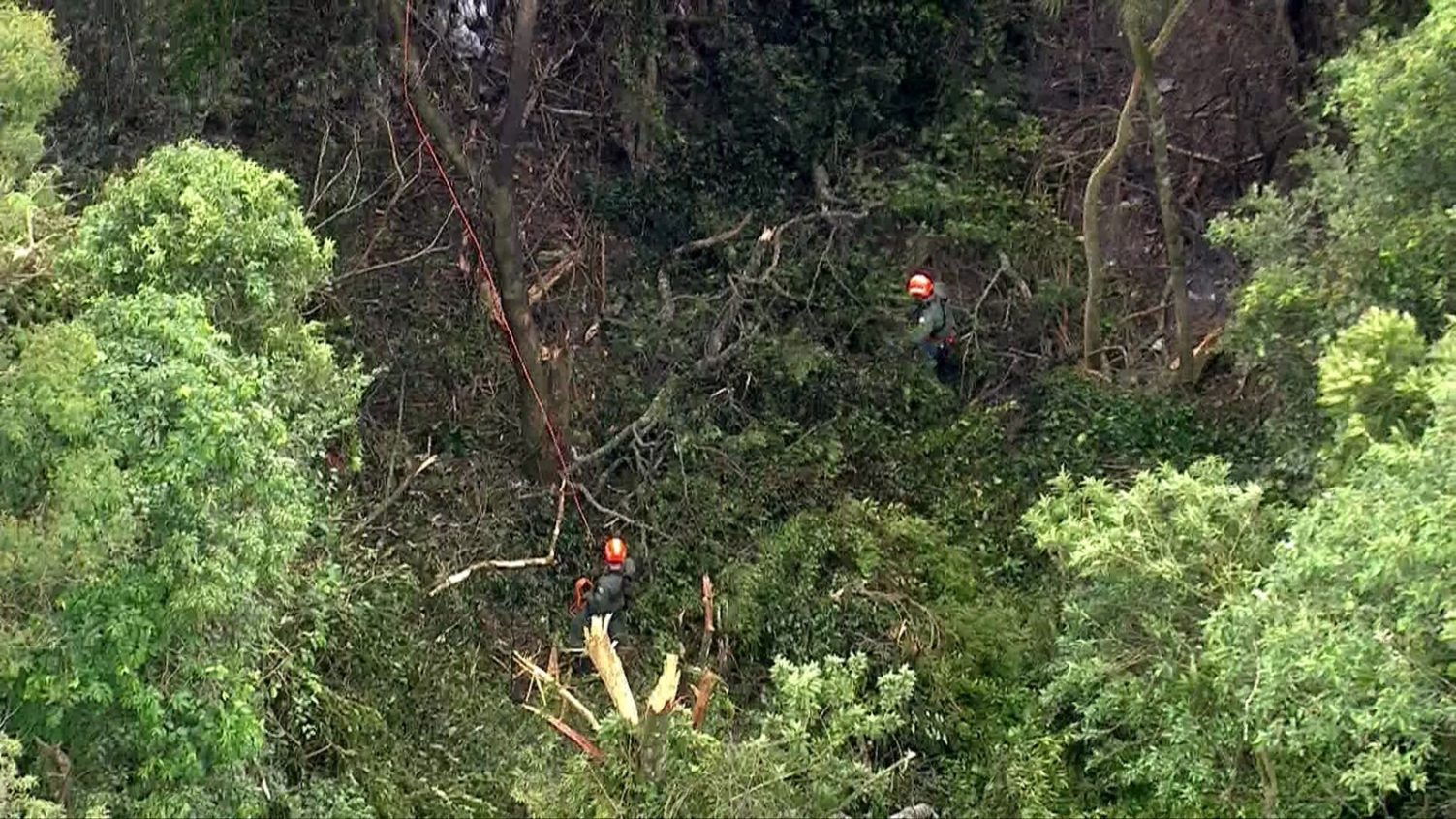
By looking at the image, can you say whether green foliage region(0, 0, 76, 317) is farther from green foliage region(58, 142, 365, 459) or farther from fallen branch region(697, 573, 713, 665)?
fallen branch region(697, 573, 713, 665)

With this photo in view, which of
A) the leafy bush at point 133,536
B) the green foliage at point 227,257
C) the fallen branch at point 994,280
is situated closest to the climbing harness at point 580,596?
the green foliage at point 227,257

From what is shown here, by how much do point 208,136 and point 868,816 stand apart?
8.12 m

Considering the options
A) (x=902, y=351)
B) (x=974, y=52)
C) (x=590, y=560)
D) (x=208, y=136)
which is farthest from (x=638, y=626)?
(x=974, y=52)

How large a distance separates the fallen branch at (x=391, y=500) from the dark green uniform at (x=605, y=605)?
1613 millimetres

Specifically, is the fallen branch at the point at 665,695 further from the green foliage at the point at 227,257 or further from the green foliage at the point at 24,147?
the green foliage at the point at 24,147

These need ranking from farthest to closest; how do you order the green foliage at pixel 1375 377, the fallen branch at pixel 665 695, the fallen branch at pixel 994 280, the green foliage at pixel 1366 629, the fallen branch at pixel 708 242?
1. the fallen branch at pixel 708 242
2. the fallen branch at pixel 994 280
3. the fallen branch at pixel 665 695
4. the green foliage at pixel 1375 377
5. the green foliage at pixel 1366 629

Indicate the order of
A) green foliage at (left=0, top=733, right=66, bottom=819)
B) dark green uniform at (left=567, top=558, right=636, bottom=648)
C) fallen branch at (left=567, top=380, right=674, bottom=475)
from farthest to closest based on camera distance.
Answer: fallen branch at (left=567, top=380, right=674, bottom=475)
dark green uniform at (left=567, top=558, right=636, bottom=648)
green foliage at (left=0, top=733, right=66, bottom=819)

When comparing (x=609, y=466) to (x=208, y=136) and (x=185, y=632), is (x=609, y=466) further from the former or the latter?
(x=185, y=632)

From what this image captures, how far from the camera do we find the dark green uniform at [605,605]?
29.7 ft

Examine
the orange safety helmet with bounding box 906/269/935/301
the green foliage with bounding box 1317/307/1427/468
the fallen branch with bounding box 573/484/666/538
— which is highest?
the green foliage with bounding box 1317/307/1427/468

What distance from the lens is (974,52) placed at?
12859 mm

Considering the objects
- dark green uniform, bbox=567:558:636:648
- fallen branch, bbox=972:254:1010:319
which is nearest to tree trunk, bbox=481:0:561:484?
dark green uniform, bbox=567:558:636:648

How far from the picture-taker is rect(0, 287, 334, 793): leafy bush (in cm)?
529

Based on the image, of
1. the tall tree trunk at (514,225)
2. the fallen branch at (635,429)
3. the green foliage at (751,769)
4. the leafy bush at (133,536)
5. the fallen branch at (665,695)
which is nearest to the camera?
the leafy bush at (133,536)
